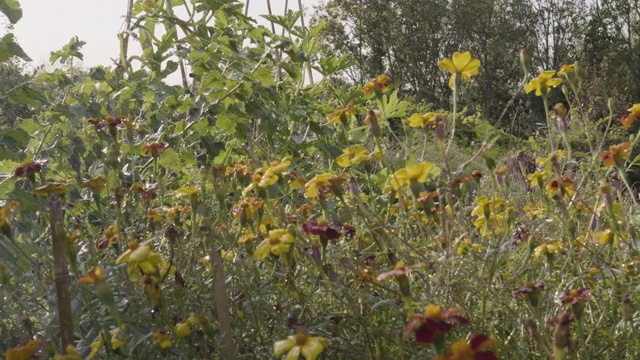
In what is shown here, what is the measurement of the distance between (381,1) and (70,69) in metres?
17.8

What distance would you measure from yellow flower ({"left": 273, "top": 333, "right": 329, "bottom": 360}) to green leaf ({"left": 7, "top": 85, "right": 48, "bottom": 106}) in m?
1.14

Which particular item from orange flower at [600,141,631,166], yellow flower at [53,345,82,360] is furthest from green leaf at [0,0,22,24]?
orange flower at [600,141,631,166]

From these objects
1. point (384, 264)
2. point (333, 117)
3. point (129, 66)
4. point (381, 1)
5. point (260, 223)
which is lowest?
point (384, 264)

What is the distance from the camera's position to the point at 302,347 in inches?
37.3

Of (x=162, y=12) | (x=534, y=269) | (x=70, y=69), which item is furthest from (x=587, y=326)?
(x=70, y=69)

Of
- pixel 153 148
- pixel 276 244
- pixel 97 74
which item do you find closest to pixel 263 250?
pixel 276 244

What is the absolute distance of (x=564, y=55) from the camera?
18.9 m

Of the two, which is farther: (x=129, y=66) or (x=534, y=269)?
(x=129, y=66)

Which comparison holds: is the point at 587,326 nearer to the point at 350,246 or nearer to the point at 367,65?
the point at 350,246

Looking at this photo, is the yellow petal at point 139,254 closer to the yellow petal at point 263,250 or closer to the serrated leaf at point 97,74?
the yellow petal at point 263,250

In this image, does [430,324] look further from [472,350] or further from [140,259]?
[140,259]

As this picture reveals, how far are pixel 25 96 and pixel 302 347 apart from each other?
1.24m

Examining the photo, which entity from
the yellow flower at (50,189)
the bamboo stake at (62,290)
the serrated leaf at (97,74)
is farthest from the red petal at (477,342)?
the serrated leaf at (97,74)

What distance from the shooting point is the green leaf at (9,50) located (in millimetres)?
1717
